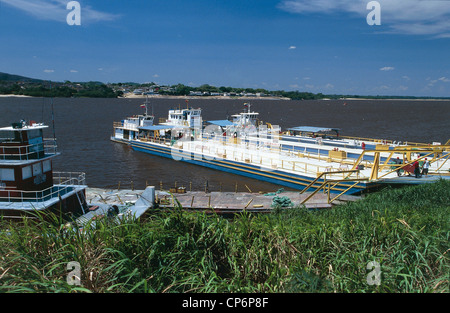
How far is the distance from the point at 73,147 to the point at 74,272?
3983cm

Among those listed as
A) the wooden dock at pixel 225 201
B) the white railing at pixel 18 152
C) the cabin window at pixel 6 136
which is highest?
the cabin window at pixel 6 136

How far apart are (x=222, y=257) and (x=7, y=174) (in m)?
11.4

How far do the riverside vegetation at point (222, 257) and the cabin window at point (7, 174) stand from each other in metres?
8.49

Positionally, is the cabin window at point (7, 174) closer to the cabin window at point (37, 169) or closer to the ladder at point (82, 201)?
the cabin window at point (37, 169)

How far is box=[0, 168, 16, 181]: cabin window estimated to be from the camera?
1350 cm

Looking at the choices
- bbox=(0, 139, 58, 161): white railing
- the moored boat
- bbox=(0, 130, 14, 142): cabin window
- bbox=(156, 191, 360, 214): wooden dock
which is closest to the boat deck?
bbox=(156, 191, 360, 214): wooden dock

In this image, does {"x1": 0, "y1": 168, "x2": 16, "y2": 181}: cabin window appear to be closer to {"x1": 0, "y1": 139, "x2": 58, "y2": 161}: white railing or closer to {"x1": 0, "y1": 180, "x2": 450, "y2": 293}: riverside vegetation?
{"x1": 0, "y1": 139, "x2": 58, "y2": 161}: white railing

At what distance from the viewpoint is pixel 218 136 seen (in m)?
39.1

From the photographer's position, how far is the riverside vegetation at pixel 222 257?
530 centimetres

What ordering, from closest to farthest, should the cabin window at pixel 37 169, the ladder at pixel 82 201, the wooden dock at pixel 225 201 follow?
the cabin window at pixel 37 169 → the ladder at pixel 82 201 → the wooden dock at pixel 225 201

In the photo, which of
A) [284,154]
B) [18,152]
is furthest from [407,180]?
[18,152]

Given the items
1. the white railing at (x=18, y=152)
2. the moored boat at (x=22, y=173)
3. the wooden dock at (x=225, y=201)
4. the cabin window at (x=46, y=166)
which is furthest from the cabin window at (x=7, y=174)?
the wooden dock at (x=225, y=201)

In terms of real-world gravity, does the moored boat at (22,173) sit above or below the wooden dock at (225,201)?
above
